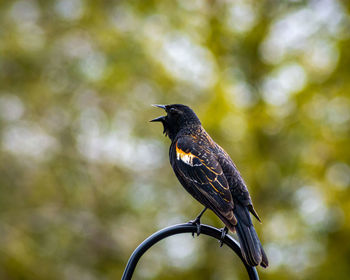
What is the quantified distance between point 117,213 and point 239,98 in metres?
4.16

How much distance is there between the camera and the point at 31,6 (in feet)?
33.8

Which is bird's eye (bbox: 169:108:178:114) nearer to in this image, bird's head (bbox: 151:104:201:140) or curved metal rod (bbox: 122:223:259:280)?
bird's head (bbox: 151:104:201:140)

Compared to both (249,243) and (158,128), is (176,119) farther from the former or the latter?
(158,128)

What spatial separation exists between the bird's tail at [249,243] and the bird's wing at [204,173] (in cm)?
9

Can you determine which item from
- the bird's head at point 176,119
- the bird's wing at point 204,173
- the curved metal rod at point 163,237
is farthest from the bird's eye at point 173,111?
the curved metal rod at point 163,237

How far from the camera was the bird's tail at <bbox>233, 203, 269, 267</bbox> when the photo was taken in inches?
113

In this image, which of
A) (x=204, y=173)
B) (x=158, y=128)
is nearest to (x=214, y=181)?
(x=204, y=173)

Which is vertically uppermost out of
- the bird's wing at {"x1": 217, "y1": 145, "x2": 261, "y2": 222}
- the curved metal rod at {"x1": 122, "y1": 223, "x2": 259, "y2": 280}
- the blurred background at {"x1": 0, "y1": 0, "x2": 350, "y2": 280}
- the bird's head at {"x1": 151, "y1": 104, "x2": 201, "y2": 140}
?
the blurred background at {"x1": 0, "y1": 0, "x2": 350, "y2": 280}

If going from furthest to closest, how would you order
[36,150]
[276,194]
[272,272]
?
[36,150] → [276,194] → [272,272]

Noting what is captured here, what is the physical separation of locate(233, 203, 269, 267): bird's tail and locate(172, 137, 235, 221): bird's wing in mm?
92

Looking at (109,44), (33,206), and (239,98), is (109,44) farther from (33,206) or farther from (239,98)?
(33,206)

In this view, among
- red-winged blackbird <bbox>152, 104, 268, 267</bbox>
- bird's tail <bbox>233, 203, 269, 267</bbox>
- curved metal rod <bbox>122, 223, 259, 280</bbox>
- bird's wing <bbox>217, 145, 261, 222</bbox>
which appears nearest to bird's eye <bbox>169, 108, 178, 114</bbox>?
red-winged blackbird <bbox>152, 104, 268, 267</bbox>

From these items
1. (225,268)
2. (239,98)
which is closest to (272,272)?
(225,268)

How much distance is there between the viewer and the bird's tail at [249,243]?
2.88 metres
